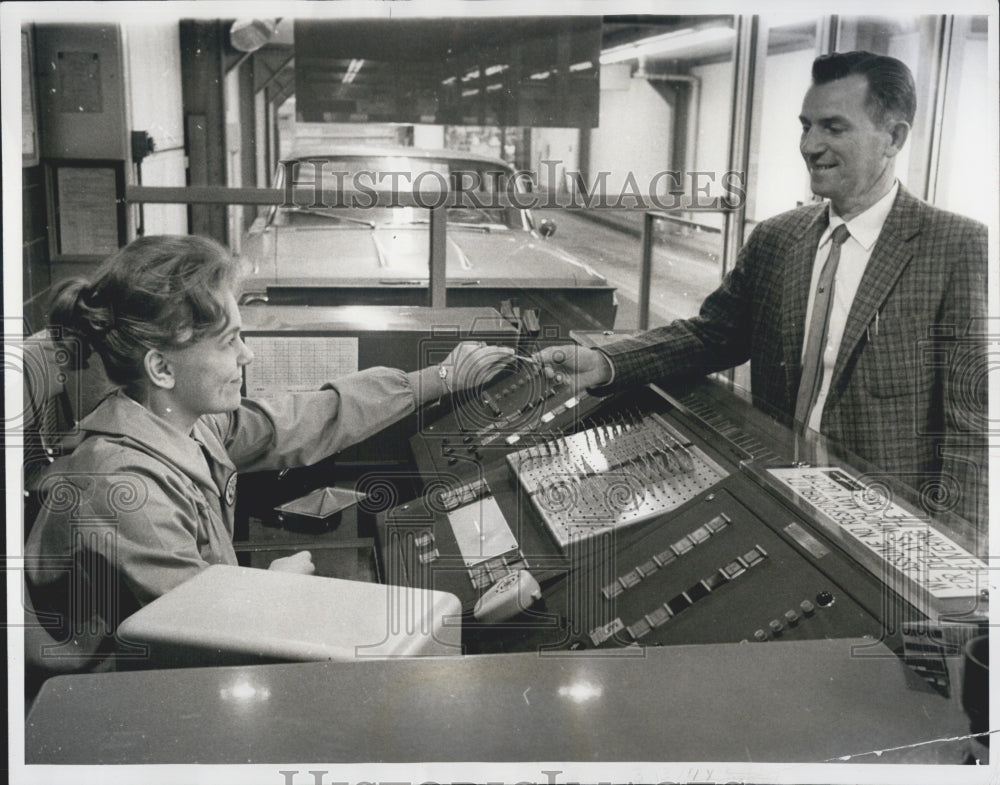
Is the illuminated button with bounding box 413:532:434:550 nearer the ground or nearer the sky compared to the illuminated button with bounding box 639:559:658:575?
nearer the ground

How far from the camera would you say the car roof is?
1.65 meters

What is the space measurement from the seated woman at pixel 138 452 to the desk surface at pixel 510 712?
1.01 ft

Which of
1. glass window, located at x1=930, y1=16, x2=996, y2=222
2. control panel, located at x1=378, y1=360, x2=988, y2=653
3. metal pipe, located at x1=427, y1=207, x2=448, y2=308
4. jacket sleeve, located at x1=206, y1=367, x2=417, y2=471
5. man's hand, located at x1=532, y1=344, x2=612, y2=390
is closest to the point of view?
control panel, located at x1=378, y1=360, x2=988, y2=653

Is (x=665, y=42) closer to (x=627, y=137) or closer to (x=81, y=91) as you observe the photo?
(x=627, y=137)

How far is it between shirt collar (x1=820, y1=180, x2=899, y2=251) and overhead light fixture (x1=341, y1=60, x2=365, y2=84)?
0.84 m

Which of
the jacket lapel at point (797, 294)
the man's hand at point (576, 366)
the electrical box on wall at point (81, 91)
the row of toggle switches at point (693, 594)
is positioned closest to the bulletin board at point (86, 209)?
the electrical box on wall at point (81, 91)

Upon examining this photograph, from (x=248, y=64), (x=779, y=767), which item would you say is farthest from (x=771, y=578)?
(x=248, y=64)

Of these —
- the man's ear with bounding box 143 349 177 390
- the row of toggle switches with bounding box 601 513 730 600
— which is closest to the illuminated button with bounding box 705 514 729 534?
the row of toggle switches with bounding box 601 513 730 600

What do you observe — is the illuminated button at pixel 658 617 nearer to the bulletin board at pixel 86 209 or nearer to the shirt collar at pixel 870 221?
the shirt collar at pixel 870 221

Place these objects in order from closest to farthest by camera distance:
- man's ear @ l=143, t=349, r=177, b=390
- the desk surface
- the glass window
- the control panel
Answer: the desk surface → the control panel → man's ear @ l=143, t=349, r=177, b=390 → the glass window

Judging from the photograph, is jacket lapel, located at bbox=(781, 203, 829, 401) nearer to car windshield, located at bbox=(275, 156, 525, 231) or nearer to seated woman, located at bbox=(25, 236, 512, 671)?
car windshield, located at bbox=(275, 156, 525, 231)

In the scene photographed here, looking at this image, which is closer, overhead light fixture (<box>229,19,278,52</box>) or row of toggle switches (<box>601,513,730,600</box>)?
row of toggle switches (<box>601,513,730,600</box>)

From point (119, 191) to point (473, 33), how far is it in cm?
65

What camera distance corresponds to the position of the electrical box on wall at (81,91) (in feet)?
4.55
